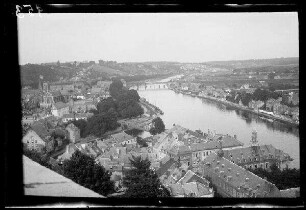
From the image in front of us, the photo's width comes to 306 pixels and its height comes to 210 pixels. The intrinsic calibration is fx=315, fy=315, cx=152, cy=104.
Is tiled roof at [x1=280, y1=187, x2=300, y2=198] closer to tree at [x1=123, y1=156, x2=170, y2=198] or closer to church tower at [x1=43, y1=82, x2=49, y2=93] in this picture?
tree at [x1=123, y1=156, x2=170, y2=198]

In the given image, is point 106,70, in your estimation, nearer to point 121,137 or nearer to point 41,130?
point 121,137

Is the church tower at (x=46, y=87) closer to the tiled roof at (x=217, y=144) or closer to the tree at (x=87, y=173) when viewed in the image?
the tree at (x=87, y=173)

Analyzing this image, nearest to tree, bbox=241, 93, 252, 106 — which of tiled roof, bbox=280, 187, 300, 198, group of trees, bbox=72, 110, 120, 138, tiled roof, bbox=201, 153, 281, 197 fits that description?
tiled roof, bbox=201, 153, 281, 197

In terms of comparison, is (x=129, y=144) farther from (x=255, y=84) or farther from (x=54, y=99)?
(x=255, y=84)

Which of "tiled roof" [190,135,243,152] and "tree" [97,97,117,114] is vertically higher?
"tree" [97,97,117,114]

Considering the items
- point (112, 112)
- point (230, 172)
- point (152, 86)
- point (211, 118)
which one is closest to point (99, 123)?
point (112, 112)

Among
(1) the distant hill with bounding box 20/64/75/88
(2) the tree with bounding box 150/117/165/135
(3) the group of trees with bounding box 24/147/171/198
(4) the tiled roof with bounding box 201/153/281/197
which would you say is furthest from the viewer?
(2) the tree with bounding box 150/117/165/135
